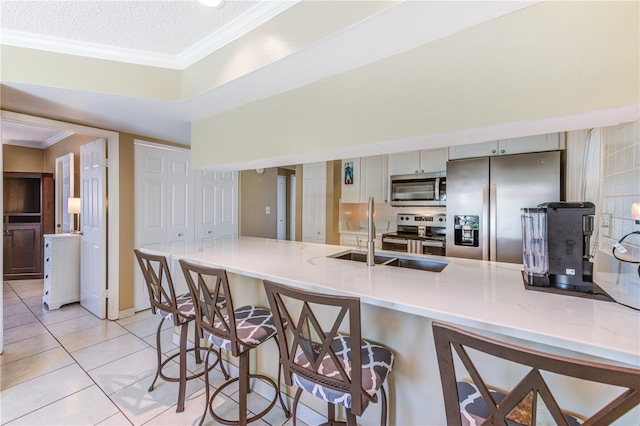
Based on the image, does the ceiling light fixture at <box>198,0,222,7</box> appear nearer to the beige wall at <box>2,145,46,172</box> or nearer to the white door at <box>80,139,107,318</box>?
the white door at <box>80,139,107,318</box>

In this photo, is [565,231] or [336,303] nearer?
[336,303]

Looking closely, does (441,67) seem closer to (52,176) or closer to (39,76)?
(39,76)

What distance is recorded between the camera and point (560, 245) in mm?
1190

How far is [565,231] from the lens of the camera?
1182 mm

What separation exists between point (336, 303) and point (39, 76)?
8.16 feet

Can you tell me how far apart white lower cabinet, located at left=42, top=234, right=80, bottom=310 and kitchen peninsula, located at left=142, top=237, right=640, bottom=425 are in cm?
261


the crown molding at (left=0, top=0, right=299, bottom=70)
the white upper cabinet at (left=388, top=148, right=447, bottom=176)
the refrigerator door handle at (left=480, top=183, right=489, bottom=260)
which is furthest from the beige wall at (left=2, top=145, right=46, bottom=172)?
the refrigerator door handle at (left=480, top=183, right=489, bottom=260)

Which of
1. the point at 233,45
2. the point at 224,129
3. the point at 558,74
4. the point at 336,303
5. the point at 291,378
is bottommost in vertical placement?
the point at 291,378

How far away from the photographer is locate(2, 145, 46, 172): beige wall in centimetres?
496

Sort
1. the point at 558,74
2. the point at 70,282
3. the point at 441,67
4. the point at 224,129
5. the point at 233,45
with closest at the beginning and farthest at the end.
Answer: the point at 558,74, the point at 441,67, the point at 233,45, the point at 224,129, the point at 70,282

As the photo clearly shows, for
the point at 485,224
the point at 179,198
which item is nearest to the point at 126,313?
the point at 179,198

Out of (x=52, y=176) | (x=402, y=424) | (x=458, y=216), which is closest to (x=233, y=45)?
(x=402, y=424)

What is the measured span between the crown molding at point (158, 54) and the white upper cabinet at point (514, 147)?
2.52 m

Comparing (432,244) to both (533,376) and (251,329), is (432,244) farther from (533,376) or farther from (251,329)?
(533,376)
